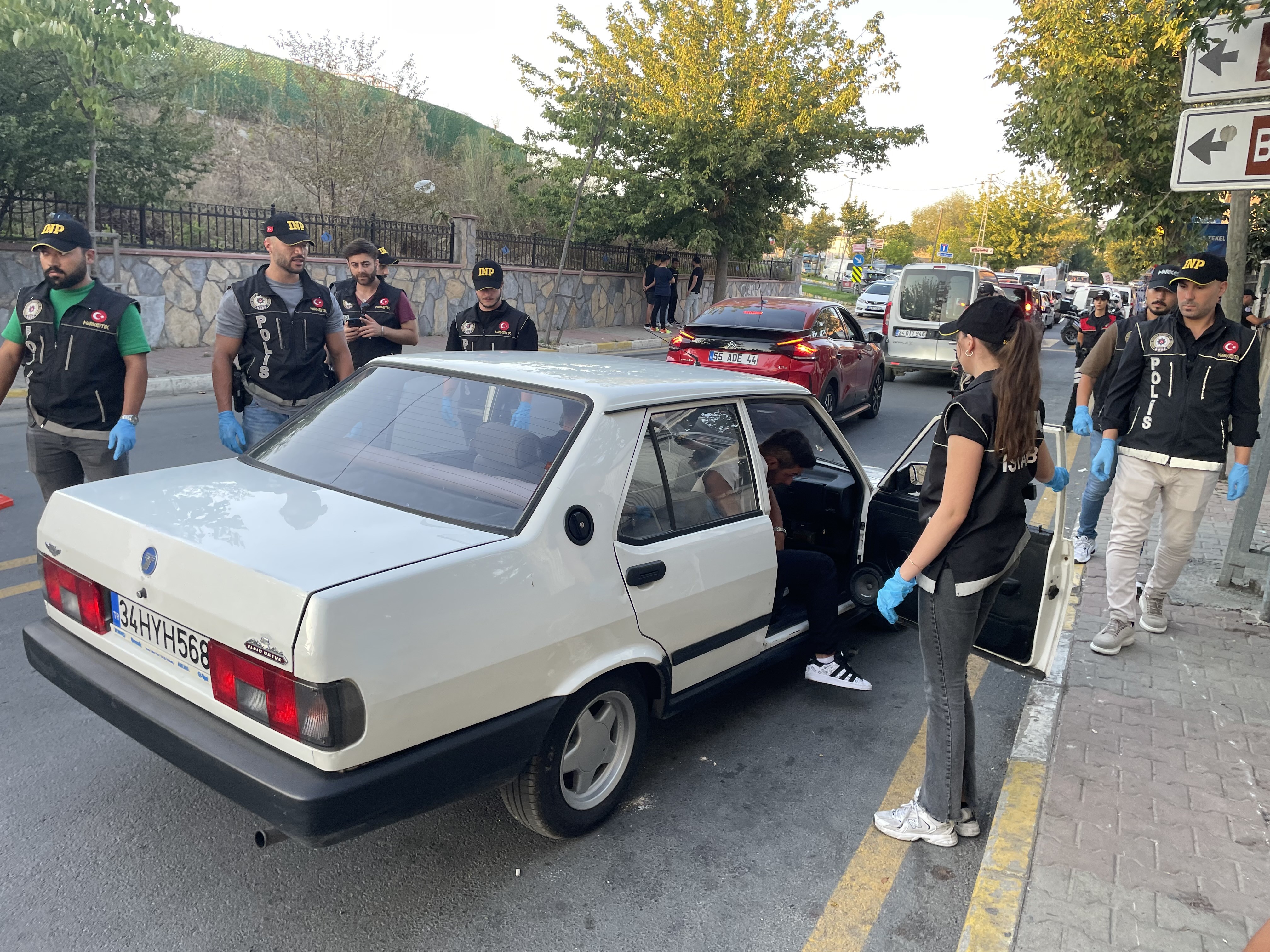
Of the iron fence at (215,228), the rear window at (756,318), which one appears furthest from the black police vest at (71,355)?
the iron fence at (215,228)

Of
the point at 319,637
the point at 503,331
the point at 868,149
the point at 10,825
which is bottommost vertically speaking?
the point at 10,825

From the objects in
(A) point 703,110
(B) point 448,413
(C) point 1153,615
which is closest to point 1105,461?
(C) point 1153,615

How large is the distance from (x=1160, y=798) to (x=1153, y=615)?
75.9 inches

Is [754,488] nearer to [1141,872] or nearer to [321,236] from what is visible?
[1141,872]

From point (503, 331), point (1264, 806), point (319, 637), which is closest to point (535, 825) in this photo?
point (319, 637)

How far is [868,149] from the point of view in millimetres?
24844

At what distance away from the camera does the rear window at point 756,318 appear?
10500mm

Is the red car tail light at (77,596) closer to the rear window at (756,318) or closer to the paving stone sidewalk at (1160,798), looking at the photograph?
the paving stone sidewalk at (1160,798)

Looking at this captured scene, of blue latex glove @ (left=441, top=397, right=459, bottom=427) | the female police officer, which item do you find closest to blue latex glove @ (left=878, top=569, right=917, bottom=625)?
the female police officer

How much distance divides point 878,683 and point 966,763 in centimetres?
116

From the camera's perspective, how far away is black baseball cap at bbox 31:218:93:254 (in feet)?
13.4

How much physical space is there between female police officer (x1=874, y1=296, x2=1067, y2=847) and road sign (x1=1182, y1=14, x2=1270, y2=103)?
2890 millimetres

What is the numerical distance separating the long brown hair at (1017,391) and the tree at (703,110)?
2032 cm

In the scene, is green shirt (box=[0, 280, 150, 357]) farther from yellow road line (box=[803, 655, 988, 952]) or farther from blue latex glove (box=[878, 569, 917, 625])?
yellow road line (box=[803, 655, 988, 952])
